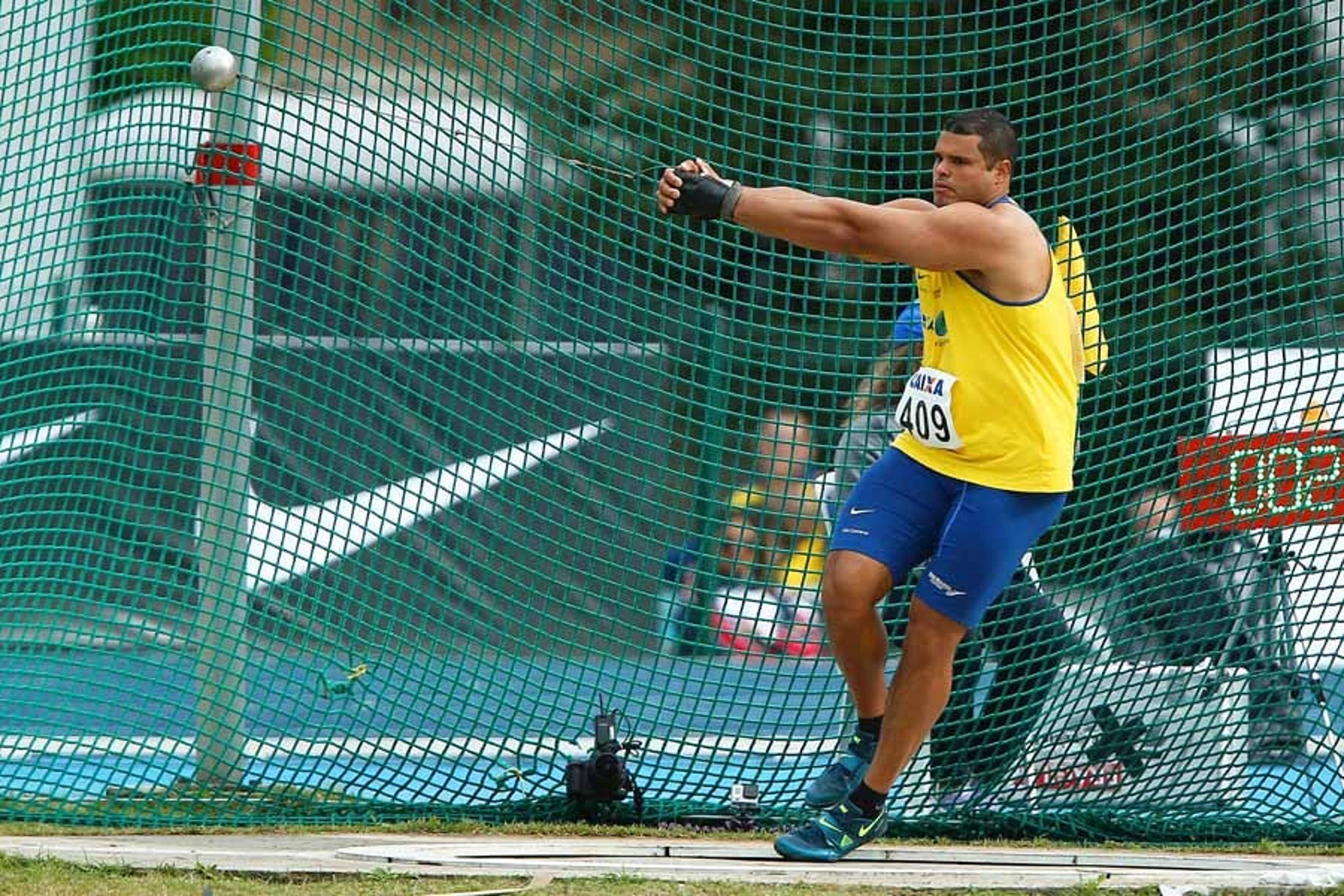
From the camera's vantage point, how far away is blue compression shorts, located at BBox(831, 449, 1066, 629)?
456 centimetres

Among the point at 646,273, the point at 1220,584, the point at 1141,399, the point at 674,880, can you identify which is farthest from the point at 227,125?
the point at 1220,584

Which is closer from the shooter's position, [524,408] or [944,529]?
[944,529]

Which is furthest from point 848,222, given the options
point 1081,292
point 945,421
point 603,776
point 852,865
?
point 603,776

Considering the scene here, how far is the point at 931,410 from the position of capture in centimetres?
461

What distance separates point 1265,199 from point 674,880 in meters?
2.94

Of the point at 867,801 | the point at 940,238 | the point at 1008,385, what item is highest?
the point at 940,238

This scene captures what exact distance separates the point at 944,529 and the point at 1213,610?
1.72 meters

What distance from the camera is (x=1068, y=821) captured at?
18.2 feet

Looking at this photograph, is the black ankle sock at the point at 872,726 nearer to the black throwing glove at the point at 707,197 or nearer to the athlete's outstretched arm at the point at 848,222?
the athlete's outstretched arm at the point at 848,222

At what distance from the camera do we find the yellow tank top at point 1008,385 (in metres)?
4.52

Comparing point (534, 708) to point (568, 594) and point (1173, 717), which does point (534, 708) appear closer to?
point (568, 594)

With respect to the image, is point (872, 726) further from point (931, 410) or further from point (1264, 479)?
point (1264, 479)

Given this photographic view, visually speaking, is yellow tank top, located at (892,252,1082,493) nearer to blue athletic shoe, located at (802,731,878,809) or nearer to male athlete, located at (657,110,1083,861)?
male athlete, located at (657,110,1083,861)

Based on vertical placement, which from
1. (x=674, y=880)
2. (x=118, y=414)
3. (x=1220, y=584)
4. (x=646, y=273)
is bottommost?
(x=674, y=880)
